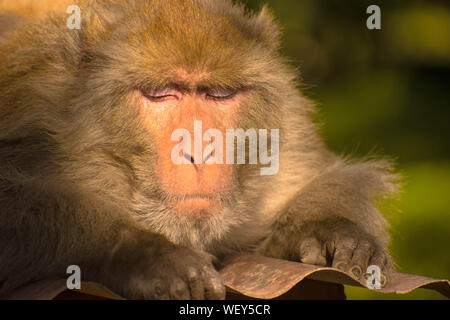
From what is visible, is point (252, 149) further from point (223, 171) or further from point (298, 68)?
point (298, 68)

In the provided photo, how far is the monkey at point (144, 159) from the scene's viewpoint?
97.3 inches

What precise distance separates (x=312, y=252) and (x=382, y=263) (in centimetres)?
36

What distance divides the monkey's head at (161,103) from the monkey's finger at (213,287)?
0.49 m

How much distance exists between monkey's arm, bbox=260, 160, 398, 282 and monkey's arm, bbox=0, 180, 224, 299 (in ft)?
2.04

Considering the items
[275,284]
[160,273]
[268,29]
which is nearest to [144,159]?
[160,273]

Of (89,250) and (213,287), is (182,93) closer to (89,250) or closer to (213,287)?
(89,250)

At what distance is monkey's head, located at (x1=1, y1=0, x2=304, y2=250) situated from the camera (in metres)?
2.67

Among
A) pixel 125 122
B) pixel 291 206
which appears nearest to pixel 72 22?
pixel 125 122

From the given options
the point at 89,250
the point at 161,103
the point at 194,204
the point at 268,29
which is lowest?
the point at 89,250

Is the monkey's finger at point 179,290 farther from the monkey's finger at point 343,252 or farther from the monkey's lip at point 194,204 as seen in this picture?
the monkey's finger at point 343,252

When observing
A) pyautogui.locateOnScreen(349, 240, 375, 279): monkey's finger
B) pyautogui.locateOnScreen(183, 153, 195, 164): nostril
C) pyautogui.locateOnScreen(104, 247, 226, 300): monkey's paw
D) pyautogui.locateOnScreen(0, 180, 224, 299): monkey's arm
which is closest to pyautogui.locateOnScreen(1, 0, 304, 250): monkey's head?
Result: pyautogui.locateOnScreen(183, 153, 195, 164): nostril

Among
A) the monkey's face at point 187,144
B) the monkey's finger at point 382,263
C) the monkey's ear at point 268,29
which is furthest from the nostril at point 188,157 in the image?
the monkey's ear at point 268,29

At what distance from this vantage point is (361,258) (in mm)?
2607

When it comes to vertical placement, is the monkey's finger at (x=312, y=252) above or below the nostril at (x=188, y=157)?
below
